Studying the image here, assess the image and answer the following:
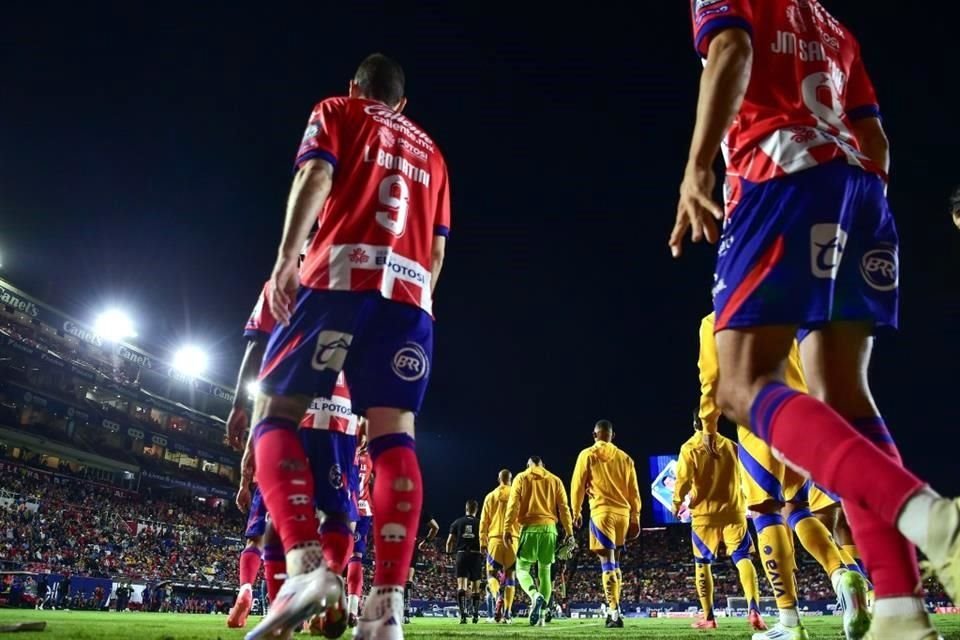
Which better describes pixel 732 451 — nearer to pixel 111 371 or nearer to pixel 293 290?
pixel 293 290

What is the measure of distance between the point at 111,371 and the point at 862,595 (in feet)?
171

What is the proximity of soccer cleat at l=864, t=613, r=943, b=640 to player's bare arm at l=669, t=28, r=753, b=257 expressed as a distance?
1.22 meters

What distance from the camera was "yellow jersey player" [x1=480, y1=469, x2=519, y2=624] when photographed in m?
16.0

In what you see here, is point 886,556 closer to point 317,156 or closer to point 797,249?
point 797,249

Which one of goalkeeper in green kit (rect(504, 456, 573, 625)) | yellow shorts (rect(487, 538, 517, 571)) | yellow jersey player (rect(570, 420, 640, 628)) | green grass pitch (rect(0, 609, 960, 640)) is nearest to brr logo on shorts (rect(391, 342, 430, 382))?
green grass pitch (rect(0, 609, 960, 640))

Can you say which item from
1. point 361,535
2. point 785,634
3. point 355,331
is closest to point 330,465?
point 355,331

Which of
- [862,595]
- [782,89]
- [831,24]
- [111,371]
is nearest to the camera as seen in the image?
[782,89]

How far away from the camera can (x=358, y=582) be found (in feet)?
26.6

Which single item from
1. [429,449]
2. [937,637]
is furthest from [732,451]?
[429,449]

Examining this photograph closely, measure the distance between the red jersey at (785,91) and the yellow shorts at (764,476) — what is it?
3.15 meters

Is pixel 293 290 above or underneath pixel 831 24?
underneath

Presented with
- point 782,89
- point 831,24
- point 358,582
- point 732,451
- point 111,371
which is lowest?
point 358,582

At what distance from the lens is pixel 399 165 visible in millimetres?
3580

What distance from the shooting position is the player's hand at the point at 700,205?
2.29m
